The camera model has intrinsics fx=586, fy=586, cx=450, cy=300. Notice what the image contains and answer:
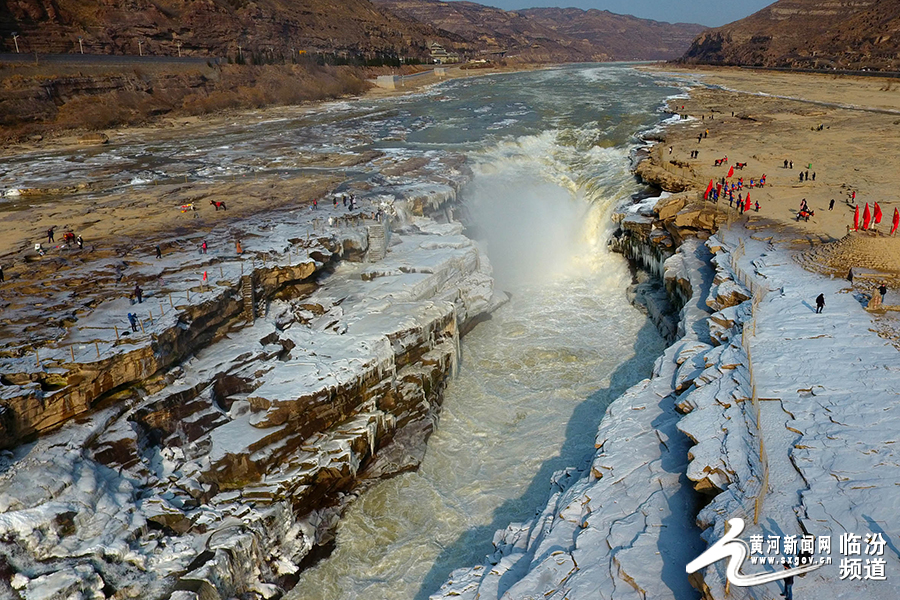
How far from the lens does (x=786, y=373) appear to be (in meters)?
13.2

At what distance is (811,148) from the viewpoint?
37.3 meters

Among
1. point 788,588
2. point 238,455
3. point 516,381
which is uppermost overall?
point 788,588

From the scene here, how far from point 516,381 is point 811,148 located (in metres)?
29.8

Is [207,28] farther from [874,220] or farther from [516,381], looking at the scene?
[874,220]

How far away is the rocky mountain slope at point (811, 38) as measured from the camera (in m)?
86.9

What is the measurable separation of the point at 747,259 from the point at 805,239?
307 cm

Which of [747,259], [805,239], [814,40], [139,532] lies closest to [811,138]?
[805,239]

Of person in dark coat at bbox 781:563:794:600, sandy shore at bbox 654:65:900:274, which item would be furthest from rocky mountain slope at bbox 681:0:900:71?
person in dark coat at bbox 781:563:794:600

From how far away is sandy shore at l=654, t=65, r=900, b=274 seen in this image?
22.8 m

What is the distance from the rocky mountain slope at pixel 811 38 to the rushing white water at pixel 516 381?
250 feet

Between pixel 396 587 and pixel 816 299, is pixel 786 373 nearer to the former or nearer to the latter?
pixel 816 299

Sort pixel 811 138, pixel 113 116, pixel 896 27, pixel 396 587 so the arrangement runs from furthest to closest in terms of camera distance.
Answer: pixel 896 27
pixel 113 116
pixel 811 138
pixel 396 587

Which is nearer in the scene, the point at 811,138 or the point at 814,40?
the point at 811,138

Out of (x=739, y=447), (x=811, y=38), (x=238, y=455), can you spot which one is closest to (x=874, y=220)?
(x=739, y=447)
